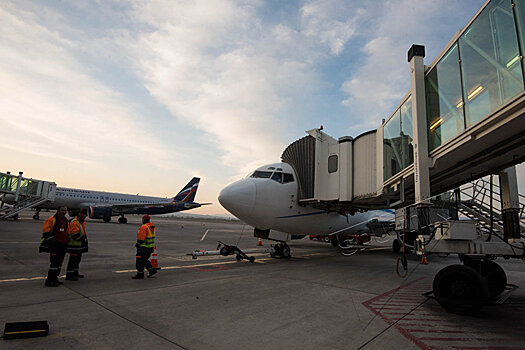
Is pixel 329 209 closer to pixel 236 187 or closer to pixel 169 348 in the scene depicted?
pixel 236 187

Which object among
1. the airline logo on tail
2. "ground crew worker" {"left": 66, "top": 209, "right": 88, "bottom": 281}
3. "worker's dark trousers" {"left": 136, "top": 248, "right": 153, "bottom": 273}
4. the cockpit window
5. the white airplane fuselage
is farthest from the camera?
the airline logo on tail

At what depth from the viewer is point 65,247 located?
6.23 metres

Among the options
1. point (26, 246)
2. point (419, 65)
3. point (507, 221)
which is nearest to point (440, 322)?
point (507, 221)

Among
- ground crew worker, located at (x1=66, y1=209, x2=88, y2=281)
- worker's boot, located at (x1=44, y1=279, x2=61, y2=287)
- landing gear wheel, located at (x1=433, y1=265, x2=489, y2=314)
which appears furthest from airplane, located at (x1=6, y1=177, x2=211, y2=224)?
landing gear wheel, located at (x1=433, y1=265, x2=489, y2=314)

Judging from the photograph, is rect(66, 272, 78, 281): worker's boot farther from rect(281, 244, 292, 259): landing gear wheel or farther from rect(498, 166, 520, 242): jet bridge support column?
rect(498, 166, 520, 242): jet bridge support column

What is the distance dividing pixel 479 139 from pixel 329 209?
7728mm

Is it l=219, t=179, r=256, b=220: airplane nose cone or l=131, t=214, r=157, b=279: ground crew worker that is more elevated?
l=219, t=179, r=256, b=220: airplane nose cone

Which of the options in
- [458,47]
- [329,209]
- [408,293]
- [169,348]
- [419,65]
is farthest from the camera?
[329,209]

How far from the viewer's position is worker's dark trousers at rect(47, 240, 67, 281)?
18.5 ft

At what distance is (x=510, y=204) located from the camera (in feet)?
21.5

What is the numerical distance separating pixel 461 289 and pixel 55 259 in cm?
796

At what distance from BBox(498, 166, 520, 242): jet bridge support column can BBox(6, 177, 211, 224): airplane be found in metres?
36.6

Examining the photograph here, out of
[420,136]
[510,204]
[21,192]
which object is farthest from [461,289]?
[21,192]

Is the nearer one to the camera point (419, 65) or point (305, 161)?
point (419, 65)
